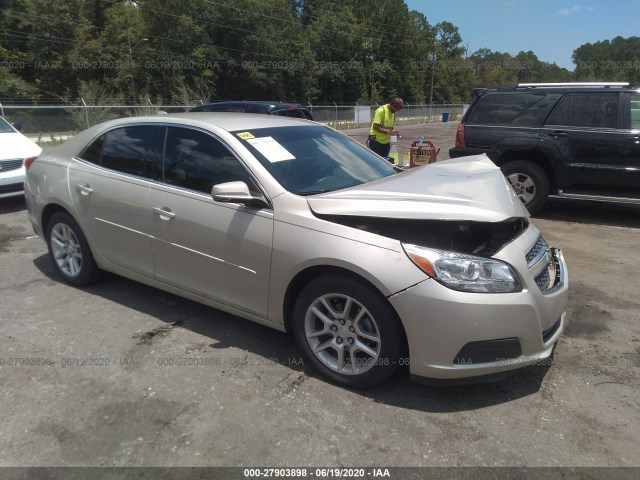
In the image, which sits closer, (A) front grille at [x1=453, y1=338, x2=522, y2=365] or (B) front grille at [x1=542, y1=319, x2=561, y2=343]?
(A) front grille at [x1=453, y1=338, x2=522, y2=365]

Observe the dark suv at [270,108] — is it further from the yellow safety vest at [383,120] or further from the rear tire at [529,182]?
the rear tire at [529,182]

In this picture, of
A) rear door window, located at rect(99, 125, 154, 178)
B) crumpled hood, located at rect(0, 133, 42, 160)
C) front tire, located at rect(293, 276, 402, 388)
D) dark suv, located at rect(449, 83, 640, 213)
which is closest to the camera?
front tire, located at rect(293, 276, 402, 388)

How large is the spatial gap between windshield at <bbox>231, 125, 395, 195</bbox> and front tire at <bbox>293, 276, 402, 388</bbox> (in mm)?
715

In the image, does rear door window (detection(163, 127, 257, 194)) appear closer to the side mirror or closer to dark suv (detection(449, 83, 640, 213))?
the side mirror

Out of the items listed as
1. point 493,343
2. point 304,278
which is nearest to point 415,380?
point 493,343

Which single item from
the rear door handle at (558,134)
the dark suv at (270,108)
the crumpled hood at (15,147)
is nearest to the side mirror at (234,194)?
the rear door handle at (558,134)

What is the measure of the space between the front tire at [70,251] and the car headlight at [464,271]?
2986mm

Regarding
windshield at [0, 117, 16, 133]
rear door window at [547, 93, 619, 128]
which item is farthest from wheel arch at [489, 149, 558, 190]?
windshield at [0, 117, 16, 133]

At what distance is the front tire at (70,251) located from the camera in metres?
4.29

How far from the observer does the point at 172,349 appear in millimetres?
3432

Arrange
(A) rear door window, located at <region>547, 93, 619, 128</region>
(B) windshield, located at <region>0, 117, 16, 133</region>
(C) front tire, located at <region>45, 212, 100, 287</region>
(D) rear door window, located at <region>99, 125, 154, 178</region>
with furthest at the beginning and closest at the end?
1. (B) windshield, located at <region>0, 117, 16, 133</region>
2. (A) rear door window, located at <region>547, 93, 619, 128</region>
3. (C) front tire, located at <region>45, 212, 100, 287</region>
4. (D) rear door window, located at <region>99, 125, 154, 178</region>

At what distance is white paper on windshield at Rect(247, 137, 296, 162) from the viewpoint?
11.1ft

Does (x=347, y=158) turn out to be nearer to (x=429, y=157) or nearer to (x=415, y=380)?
(x=415, y=380)

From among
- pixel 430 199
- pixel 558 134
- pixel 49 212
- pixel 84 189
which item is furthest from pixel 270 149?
pixel 558 134
